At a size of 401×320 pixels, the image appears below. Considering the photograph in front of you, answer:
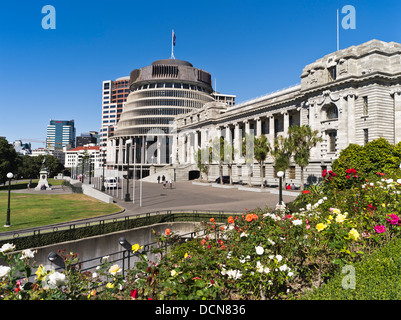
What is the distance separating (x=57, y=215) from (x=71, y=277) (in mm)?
19275

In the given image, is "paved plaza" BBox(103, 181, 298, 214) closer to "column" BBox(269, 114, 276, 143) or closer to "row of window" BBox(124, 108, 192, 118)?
"column" BBox(269, 114, 276, 143)

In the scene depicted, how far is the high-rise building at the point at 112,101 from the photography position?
588 ft

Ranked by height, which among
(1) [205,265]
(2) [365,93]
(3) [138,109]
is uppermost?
(3) [138,109]

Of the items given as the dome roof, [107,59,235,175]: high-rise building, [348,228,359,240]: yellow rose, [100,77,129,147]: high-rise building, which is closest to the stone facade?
[348,228,359,240]: yellow rose

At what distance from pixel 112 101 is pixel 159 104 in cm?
8974

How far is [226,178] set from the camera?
206ft

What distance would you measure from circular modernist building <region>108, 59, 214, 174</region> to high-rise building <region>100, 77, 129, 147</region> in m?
66.7

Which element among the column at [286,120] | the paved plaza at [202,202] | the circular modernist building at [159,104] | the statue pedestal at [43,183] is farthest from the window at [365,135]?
the circular modernist building at [159,104]

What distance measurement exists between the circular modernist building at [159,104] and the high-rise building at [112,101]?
66.7 meters

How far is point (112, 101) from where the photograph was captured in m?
183

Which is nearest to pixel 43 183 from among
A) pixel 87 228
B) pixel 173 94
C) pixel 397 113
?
pixel 87 228
